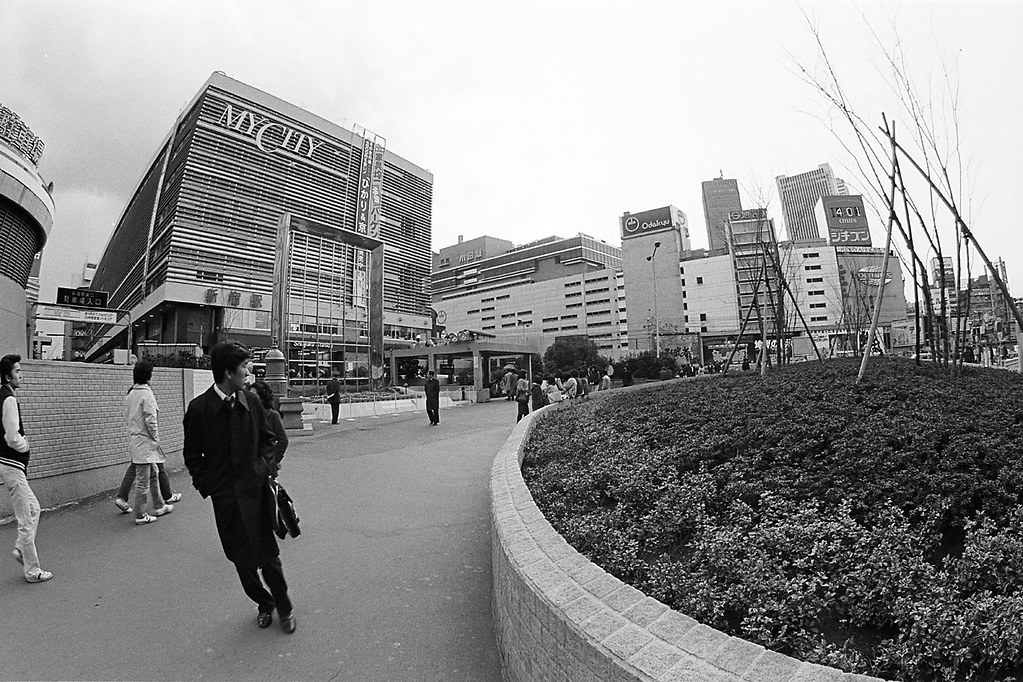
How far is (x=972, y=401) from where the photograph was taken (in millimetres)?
5168

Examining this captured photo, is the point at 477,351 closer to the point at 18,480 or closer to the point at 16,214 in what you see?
the point at 16,214

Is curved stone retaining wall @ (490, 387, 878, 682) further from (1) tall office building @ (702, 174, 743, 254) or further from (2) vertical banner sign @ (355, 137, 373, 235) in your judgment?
(1) tall office building @ (702, 174, 743, 254)

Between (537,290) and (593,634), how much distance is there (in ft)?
362

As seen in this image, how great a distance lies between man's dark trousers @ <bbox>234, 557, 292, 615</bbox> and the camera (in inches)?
129

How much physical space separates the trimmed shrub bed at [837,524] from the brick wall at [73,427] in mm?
5183

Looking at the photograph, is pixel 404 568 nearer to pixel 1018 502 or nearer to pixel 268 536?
pixel 268 536

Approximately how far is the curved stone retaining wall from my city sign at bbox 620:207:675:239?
300 ft

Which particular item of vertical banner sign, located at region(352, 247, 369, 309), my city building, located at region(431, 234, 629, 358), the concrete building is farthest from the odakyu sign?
the concrete building

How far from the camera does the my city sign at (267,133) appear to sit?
52.1 m

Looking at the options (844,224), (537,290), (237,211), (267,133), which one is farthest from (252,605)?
(537,290)

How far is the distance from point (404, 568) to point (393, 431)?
937cm

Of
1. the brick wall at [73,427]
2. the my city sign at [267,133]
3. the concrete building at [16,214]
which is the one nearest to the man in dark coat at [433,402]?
the brick wall at [73,427]

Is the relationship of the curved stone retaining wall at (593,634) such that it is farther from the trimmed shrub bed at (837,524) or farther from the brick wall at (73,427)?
the brick wall at (73,427)

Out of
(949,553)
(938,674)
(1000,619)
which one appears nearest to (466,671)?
(938,674)
